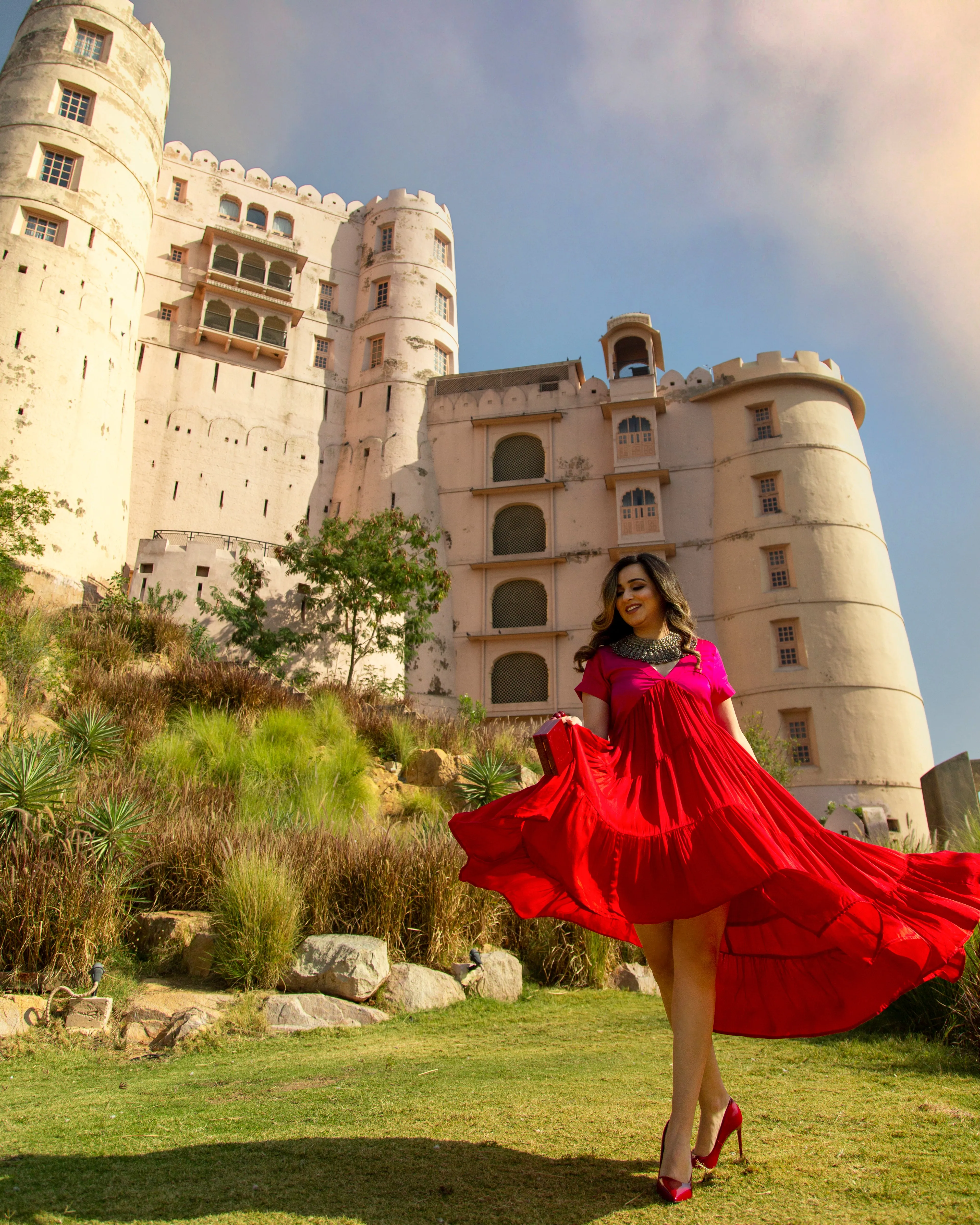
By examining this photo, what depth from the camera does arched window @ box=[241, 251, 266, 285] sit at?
105 ft

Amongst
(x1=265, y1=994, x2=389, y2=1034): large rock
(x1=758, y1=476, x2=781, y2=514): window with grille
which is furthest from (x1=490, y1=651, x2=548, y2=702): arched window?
(x1=265, y1=994, x2=389, y2=1034): large rock

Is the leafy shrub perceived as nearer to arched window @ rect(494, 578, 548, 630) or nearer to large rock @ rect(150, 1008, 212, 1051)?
large rock @ rect(150, 1008, 212, 1051)

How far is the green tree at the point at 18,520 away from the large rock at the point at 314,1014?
15.2 m

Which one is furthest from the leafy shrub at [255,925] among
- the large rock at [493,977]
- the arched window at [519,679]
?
the arched window at [519,679]

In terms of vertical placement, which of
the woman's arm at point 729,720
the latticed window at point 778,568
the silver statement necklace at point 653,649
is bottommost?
the woman's arm at point 729,720

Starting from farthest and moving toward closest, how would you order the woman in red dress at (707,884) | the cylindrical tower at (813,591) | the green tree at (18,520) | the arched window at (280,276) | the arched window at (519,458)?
the arched window at (280,276), the arched window at (519,458), the cylindrical tower at (813,591), the green tree at (18,520), the woman in red dress at (707,884)

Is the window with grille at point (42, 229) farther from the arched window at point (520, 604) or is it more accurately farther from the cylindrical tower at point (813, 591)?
the cylindrical tower at point (813, 591)

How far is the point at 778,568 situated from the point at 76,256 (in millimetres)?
24165

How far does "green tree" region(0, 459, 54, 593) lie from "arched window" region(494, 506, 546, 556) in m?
14.9

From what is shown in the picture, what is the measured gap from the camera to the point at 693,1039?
2.56 meters

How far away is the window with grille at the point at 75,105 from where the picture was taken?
25609 mm

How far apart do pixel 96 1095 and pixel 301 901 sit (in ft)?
10.0

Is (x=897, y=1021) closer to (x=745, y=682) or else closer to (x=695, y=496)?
(x=745, y=682)

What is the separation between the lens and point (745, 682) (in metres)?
25.5
